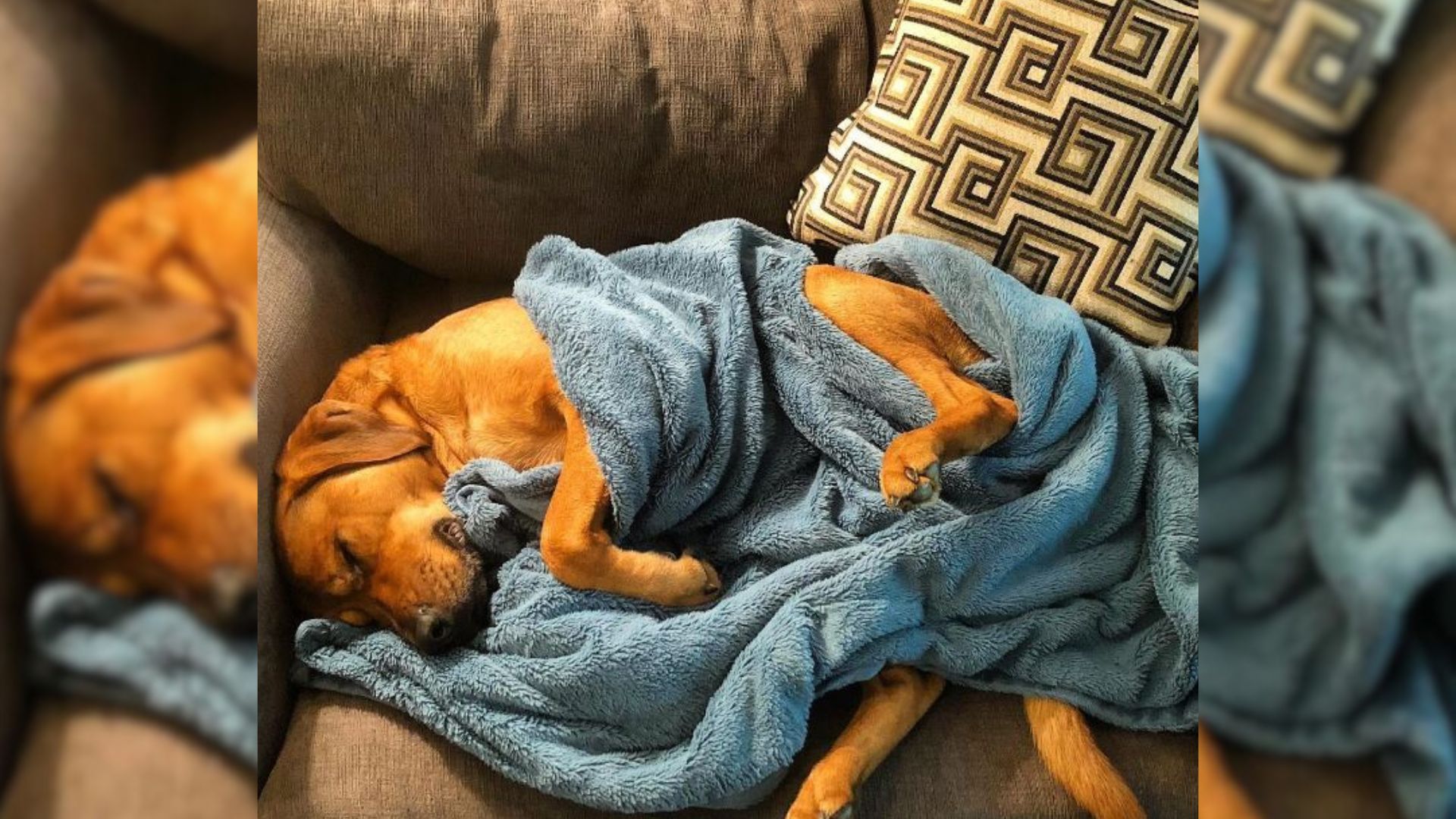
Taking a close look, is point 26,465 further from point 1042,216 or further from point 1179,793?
point 1042,216

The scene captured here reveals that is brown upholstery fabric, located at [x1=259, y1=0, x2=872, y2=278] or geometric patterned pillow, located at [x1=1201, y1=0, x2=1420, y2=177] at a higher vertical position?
geometric patterned pillow, located at [x1=1201, y1=0, x2=1420, y2=177]

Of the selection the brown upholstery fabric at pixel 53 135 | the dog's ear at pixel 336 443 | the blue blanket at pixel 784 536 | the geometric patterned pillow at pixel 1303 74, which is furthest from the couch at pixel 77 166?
the dog's ear at pixel 336 443

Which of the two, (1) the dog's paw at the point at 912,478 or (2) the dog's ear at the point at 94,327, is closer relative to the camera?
(2) the dog's ear at the point at 94,327

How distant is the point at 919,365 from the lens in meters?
1.25

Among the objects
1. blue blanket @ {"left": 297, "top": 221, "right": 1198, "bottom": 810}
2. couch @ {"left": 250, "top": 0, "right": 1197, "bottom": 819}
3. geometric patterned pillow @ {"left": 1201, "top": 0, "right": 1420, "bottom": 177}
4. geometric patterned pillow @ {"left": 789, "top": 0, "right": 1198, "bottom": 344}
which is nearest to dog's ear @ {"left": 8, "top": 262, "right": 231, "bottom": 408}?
geometric patterned pillow @ {"left": 1201, "top": 0, "right": 1420, "bottom": 177}

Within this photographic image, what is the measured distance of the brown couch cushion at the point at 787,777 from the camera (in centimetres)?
108

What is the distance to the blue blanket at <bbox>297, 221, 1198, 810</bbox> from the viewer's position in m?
1.09

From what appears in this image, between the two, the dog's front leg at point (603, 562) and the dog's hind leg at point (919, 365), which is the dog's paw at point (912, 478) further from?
the dog's front leg at point (603, 562)

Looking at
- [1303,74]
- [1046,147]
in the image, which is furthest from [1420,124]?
[1046,147]

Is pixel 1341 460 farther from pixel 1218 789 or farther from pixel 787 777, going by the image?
pixel 787 777

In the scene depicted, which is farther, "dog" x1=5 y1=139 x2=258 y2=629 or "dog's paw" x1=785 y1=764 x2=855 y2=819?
"dog's paw" x1=785 y1=764 x2=855 y2=819

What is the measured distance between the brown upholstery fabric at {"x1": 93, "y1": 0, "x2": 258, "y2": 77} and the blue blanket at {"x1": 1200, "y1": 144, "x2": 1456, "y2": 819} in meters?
0.24

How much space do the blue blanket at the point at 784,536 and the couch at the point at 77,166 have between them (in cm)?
85

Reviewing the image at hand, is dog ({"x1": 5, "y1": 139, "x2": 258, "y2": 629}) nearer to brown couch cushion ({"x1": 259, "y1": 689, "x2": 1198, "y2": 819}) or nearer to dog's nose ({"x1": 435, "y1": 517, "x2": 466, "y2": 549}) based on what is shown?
brown couch cushion ({"x1": 259, "y1": 689, "x2": 1198, "y2": 819})
